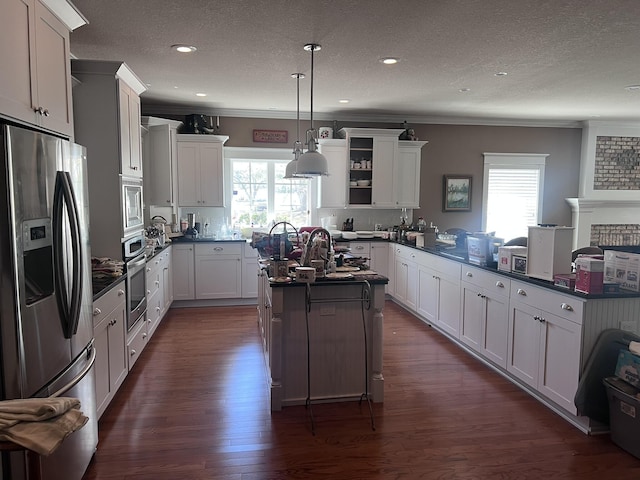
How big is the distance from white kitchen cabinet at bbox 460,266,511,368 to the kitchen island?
1.08 m

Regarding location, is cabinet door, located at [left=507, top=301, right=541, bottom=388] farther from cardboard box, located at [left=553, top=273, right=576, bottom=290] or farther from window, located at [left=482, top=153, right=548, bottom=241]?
window, located at [left=482, top=153, right=548, bottom=241]

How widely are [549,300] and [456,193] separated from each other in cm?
422

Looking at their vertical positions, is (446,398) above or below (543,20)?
below

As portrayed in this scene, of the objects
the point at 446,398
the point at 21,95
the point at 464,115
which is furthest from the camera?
the point at 464,115

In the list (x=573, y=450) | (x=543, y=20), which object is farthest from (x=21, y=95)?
(x=573, y=450)

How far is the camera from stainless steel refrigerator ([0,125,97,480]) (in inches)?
67.9

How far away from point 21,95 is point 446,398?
10.5 feet

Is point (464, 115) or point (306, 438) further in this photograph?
point (464, 115)

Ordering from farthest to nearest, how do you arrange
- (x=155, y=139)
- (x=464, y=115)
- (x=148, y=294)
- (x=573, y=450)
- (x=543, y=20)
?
(x=464, y=115), (x=155, y=139), (x=148, y=294), (x=543, y=20), (x=573, y=450)

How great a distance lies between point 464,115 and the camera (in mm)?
6719

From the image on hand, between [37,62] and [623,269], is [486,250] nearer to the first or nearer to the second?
[623,269]

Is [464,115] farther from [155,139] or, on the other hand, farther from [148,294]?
[148,294]

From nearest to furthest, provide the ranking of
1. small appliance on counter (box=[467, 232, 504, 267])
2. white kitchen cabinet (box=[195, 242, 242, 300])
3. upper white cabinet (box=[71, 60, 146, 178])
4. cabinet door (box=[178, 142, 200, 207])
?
upper white cabinet (box=[71, 60, 146, 178]) → small appliance on counter (box=[467, 232, 504, 267]) → white kitchen cabinet (box=[195, 242, 242, 300]) → cabinet door (box=[178, 142, 200, 207])

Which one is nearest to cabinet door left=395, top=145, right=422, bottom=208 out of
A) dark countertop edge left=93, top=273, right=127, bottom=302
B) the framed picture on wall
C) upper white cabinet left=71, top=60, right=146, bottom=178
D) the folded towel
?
the framed picture on wall
